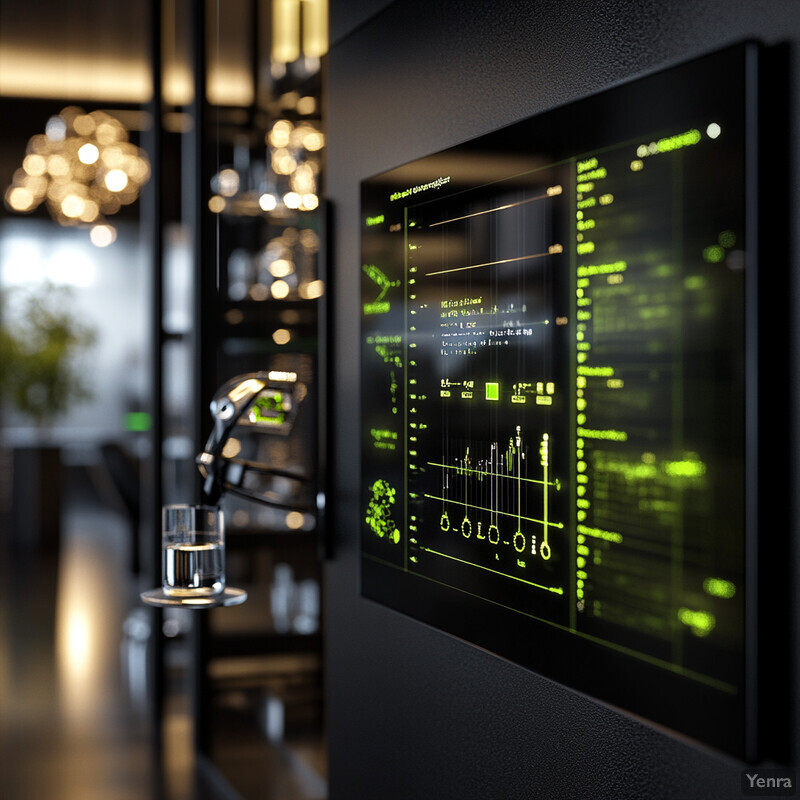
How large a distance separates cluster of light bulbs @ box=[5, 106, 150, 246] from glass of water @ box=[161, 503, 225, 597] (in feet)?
16.2

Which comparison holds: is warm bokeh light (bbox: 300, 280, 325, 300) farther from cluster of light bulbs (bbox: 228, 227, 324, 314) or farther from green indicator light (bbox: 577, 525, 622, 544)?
green indicator light (bbox: 577, 525, 622, 544)

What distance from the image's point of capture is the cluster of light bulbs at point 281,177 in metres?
4.00

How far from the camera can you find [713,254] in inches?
42.3

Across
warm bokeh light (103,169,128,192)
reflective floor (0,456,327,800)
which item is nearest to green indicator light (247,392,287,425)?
reflective floor (0,456,327,800)

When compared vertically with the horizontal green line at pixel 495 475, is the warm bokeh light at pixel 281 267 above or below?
above

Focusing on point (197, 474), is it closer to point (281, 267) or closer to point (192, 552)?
point (281, 267)

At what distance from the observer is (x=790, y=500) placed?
1.02m

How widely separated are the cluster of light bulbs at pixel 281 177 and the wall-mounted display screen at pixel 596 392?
2.23m

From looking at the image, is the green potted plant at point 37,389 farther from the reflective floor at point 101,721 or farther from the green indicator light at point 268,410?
the green indicator light at point 268,410

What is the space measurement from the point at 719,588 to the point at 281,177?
3.25 metres

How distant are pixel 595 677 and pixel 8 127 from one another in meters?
9.59

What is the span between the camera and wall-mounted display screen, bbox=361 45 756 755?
3.51 ft

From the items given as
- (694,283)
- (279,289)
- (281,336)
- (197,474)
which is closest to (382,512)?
(694,283)

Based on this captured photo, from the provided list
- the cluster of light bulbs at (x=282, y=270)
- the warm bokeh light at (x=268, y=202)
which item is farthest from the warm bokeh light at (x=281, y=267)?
the warm bokeh light at (x=268, y=202)
